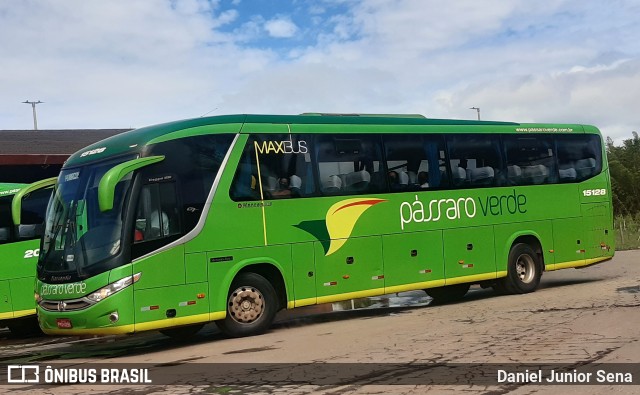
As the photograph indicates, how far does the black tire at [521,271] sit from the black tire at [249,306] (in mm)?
6032

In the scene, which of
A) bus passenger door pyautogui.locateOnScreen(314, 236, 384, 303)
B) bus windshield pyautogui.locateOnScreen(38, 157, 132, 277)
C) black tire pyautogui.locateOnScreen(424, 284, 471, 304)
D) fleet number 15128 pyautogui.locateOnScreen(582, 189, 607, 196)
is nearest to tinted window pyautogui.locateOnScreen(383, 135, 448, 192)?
bus passenger door pyautogui.locateOnScreen(314, 236, 384, 303)

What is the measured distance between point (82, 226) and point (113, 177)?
1.09 meters

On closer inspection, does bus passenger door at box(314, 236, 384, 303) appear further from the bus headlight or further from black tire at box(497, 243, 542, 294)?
black tire at box(497, 243, 542, 294)

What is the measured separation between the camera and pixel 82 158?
12570mm

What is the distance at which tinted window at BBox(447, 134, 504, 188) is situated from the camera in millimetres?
16000

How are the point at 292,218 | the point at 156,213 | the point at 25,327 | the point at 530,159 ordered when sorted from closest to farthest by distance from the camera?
1. the point at 156,213
2. the point at 292,218
3. the point at 25,327
4. the point at 530,159

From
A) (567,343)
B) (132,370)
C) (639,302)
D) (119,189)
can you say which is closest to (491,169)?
(639,302)

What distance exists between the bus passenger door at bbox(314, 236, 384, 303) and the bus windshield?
359cm

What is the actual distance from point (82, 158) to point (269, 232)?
3.10 meters

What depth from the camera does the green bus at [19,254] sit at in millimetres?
15219

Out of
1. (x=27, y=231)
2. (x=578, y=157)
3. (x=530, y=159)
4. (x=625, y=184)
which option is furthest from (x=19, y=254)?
(x=625, y=184)

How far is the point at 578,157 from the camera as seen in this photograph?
726 inches

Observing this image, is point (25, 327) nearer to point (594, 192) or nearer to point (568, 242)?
point (568, 242)

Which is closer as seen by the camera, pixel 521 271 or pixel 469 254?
pixel 469 254
